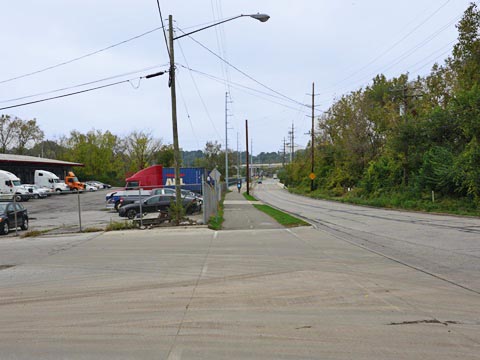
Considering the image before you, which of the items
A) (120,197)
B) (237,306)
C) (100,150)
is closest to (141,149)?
(100,150)

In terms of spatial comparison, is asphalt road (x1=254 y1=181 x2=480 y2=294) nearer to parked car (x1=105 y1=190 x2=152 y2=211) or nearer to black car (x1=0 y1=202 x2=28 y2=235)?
black car (x1=0 y1=202 x2=28 y2=235)

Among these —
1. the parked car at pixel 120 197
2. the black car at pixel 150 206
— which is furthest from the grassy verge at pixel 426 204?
the parked car at pixel 120 197

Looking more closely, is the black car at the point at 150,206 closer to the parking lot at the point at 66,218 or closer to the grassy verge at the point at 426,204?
the parking lot at the point at 66,218

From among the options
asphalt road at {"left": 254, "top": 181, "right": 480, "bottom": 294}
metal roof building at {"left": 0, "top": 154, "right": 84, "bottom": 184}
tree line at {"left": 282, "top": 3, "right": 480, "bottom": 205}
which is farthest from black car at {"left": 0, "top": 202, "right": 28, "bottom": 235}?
metal roof building at {"left": 0, "top": 154, "right": 84, "bottom": 184}

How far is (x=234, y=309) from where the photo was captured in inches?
242

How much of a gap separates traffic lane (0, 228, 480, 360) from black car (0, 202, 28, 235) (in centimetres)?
950

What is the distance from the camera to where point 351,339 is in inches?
190

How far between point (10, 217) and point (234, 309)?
A: 16.9m

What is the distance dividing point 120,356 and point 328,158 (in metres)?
67.0

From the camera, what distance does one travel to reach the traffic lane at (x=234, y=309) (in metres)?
4.64

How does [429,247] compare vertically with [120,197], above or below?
below

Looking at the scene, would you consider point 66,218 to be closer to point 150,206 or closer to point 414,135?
point 150,206

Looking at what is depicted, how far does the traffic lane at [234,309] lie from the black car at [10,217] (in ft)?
31.2

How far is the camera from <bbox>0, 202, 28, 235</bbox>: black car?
18.7 m
